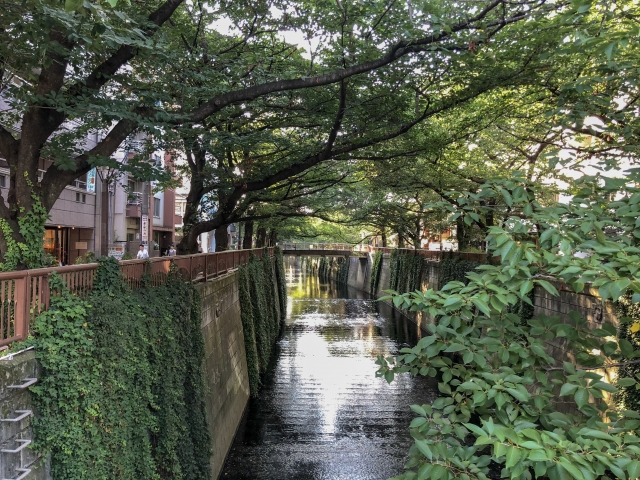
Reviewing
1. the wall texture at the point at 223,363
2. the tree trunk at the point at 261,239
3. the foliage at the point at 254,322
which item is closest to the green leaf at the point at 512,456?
the wall texture at the point at 223,363

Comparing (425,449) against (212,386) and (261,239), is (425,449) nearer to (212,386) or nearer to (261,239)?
(212,386)

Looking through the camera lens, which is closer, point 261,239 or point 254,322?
point 254,322

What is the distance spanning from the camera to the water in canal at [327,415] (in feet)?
37.3

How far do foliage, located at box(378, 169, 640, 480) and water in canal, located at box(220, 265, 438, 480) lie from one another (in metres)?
8.91

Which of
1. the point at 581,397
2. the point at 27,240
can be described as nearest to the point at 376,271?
the point at 27,240

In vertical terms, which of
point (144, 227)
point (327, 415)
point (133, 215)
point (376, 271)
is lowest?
point (327, 415)

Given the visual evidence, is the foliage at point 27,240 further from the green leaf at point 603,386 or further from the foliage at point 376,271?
the foliage at point 376,271

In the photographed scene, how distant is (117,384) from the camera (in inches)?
194

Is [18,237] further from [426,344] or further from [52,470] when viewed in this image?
[426,344]

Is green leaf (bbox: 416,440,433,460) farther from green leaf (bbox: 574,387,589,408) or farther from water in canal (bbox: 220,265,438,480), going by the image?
water in canal (bbox: 220,265,438,480)

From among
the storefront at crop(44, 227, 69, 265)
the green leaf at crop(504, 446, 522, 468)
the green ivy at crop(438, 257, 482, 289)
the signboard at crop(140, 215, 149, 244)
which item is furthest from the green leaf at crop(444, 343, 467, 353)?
the signboard at crop(140, 215, 149, 244)

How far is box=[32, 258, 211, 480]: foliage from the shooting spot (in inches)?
162

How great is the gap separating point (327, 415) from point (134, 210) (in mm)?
17130

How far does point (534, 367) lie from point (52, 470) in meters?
4.34
